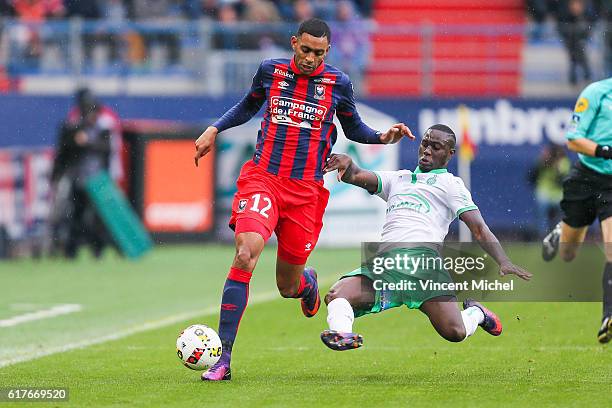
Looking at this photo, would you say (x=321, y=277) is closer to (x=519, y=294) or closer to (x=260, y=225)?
(x=519, y=294)

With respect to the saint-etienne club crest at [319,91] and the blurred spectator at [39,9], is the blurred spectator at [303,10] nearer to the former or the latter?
the blurred spectator at [39,9]

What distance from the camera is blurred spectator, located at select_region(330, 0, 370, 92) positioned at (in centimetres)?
2272

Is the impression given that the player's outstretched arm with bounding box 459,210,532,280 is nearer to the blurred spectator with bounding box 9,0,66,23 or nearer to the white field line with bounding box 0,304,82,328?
the white field line with bounding box 0,304,82,328

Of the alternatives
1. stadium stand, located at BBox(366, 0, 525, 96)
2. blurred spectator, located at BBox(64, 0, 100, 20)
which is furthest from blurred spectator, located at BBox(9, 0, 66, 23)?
stadium stand, located at BBox(366, 0, 525, 96)

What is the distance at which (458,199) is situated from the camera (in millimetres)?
8203

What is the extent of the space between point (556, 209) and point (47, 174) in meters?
8.57

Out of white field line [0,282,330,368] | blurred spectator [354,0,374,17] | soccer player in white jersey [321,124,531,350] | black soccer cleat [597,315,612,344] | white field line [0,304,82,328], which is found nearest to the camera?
soccer player in white jersey [321,124,531,350]

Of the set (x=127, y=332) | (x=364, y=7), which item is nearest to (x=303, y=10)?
(x=364, y=7)

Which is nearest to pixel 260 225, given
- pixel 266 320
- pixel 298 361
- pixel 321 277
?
pixel 298 361

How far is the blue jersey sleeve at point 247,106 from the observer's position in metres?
8.60

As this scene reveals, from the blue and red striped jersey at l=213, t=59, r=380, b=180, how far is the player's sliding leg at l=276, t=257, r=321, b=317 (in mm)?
661

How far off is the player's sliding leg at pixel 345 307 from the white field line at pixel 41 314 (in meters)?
4.52

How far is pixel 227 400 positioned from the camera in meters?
6.94

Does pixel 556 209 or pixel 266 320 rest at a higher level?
pixel 266 320
